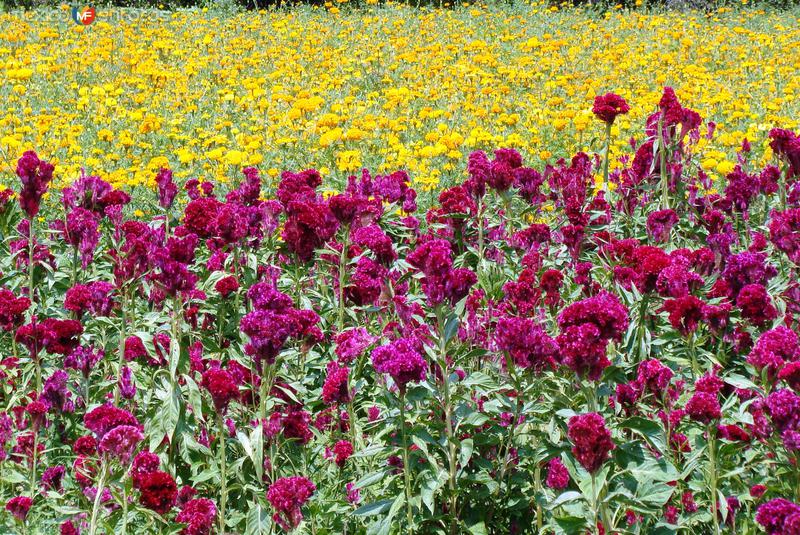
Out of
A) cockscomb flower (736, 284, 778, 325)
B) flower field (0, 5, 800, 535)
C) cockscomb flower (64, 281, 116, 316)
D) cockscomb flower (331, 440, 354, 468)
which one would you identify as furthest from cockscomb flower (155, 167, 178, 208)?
cockscomb flower (736, 284, 778, 325)

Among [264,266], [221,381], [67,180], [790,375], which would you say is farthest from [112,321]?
[67,180]

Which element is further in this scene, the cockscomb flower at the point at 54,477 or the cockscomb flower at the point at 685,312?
the cockscomb flower at the point at 54,477

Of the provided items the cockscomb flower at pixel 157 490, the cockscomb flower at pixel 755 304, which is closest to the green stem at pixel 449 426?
the cockscomb flower at pixel 157 490

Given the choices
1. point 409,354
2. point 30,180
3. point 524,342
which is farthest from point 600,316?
point 30,180

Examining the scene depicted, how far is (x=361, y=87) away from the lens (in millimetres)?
→ 10617

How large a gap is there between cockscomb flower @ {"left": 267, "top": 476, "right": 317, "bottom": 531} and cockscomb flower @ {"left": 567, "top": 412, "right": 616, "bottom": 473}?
2.52 feet

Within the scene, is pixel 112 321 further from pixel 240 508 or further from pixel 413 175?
pixel 413 175

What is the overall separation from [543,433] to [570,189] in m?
2.12

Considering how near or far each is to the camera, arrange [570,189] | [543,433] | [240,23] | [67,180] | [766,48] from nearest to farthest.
Result: [543,433]
[570,189]
[67,180]
[766,48]
[240,23]

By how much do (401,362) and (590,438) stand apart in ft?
2.00

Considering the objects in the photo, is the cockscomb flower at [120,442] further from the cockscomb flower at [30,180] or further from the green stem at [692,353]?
the cockscomb flower at [30,180]

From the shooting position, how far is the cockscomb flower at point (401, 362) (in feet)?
8.37

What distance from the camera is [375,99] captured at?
9.91 metres

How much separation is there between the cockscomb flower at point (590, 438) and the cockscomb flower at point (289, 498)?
768mm
